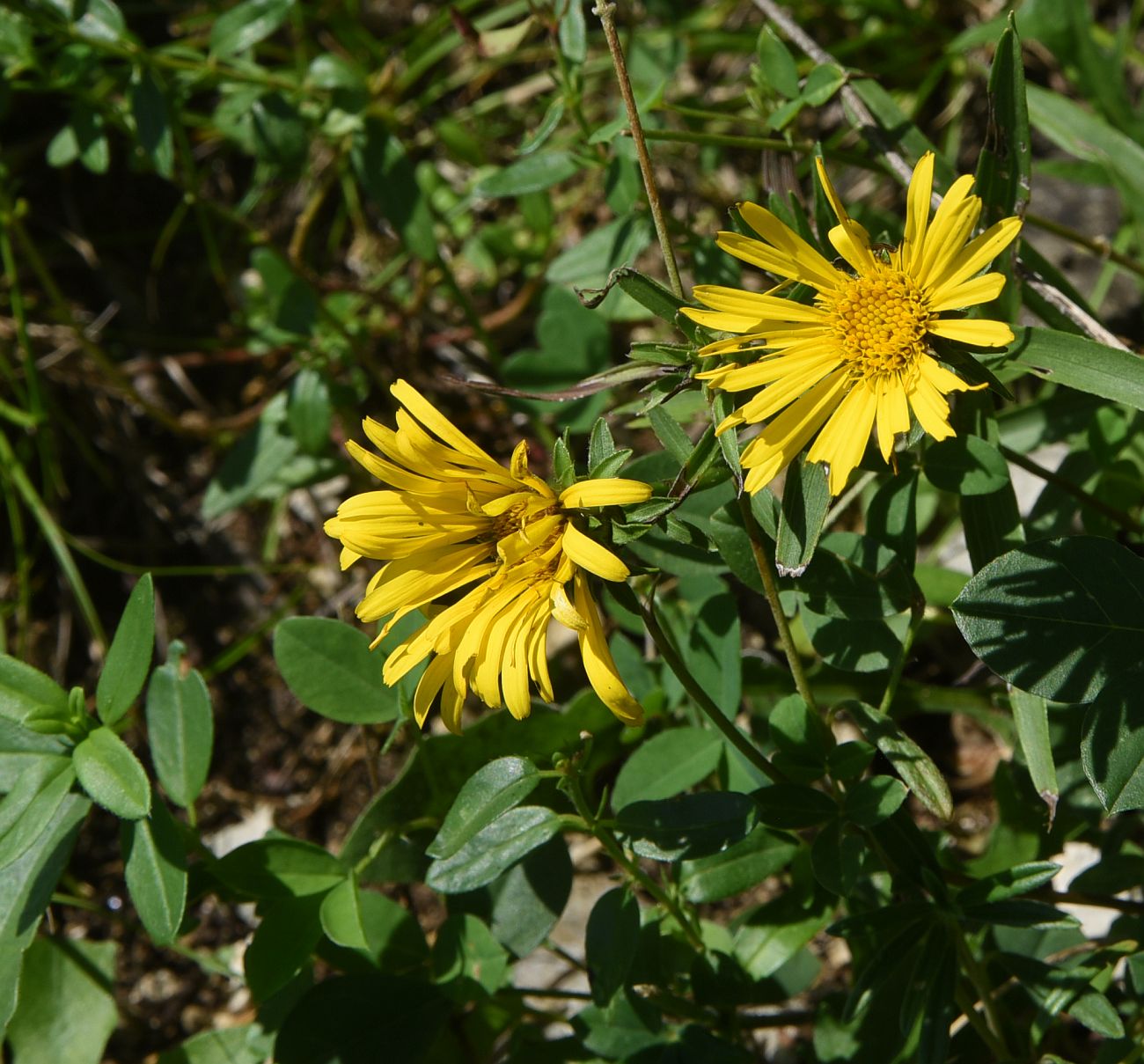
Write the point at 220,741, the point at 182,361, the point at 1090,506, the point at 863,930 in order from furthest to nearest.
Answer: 1. the point at 182,361
2. the point at 220,741
3. the point at 1090,506
4. the point at 863,930

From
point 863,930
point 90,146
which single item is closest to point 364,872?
point 863,930

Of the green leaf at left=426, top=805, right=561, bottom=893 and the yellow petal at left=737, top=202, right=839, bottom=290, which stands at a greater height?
the yellow petal at left=737, top=202, right=839, bottom=290

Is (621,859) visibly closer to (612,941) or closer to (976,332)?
(612,941)

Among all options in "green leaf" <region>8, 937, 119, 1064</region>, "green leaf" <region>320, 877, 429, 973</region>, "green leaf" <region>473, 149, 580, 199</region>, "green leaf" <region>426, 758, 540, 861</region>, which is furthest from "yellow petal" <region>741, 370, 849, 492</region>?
"green leaf" <region>8, 937, 119, 1064</region>

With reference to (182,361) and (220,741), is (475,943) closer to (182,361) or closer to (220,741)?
(220,741)

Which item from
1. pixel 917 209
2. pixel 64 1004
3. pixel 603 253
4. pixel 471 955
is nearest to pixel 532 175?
pixel 603 253

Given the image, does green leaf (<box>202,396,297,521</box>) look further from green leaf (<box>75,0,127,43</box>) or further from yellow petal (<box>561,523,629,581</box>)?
yellow petal (<box>561,523,629,581</box>)
